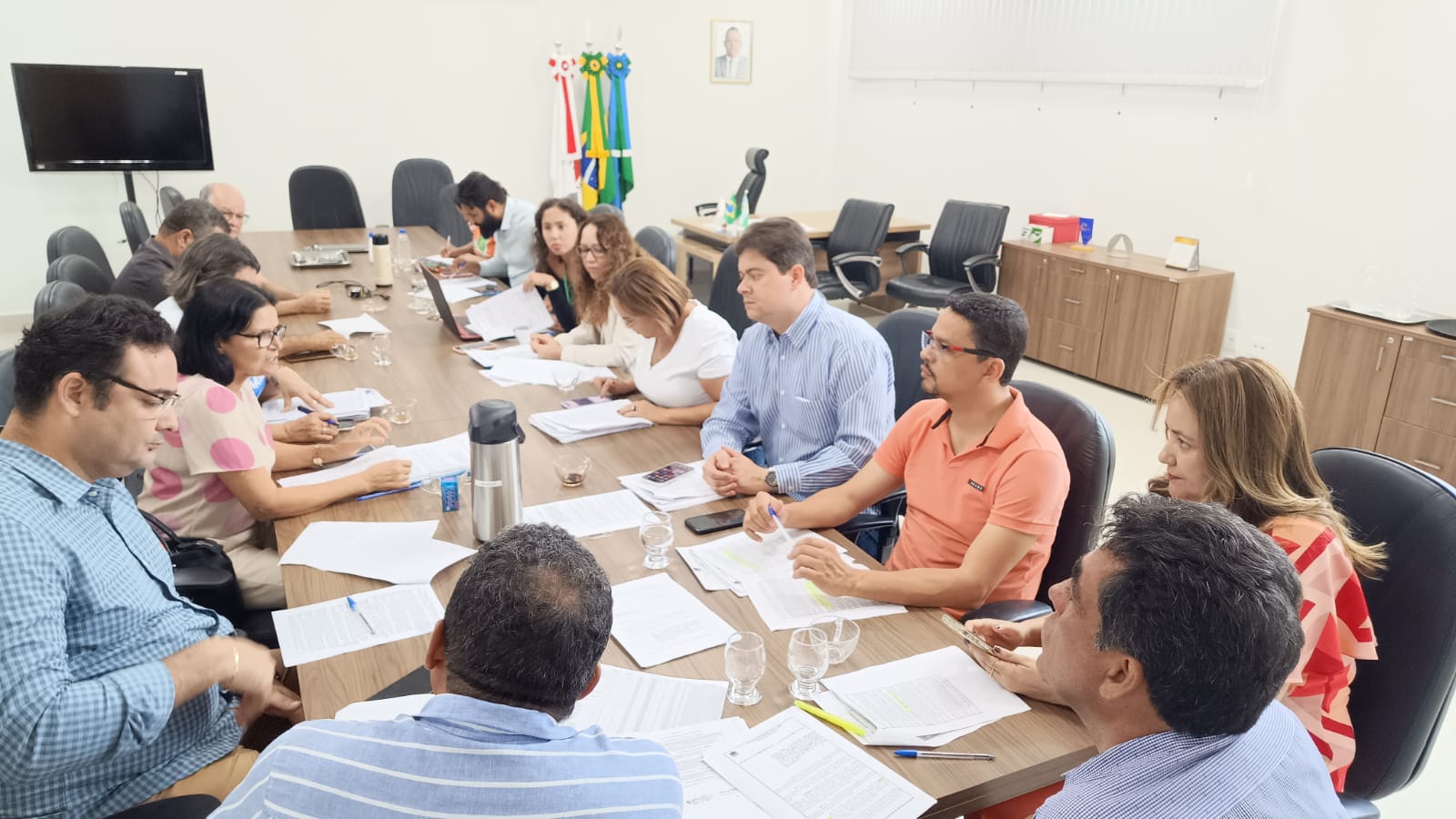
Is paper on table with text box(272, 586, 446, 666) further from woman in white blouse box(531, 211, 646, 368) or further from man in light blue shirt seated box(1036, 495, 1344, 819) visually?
woman in white blouse box(531, 211, 646, 368)

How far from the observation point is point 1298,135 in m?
5.18

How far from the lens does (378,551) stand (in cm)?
210

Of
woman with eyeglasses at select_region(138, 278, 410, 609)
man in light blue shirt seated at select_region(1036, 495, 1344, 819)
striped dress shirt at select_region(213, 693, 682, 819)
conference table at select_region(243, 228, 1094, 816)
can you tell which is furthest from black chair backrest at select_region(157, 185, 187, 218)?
man in light blue shirt seated at select_region(1036, 495, 1344, 819)

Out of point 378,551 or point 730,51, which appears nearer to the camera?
point 378,551

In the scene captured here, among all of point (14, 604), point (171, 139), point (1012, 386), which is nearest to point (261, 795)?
point (14, 604)

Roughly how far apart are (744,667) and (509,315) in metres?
2.82

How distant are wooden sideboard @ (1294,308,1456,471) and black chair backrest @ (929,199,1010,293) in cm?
193

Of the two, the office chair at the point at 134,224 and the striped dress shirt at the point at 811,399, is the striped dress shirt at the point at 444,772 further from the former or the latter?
the office chair at the point at 134,224

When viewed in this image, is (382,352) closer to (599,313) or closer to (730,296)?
A: (599,313)

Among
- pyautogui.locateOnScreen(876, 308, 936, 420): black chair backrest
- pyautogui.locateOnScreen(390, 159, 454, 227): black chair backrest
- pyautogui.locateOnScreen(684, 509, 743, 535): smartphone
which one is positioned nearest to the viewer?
pyautogui.locateOnScreen(684, 509, 743, 535): smartphone

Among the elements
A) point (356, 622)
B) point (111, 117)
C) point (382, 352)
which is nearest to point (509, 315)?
point (382, 352)

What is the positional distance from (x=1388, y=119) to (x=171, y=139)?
24.7 ft

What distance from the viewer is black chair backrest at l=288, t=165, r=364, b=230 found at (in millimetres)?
6637

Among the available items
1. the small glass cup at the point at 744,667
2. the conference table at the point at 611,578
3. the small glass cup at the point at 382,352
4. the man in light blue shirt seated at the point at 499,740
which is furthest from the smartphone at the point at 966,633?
the small glass cup at the point at 382,352
